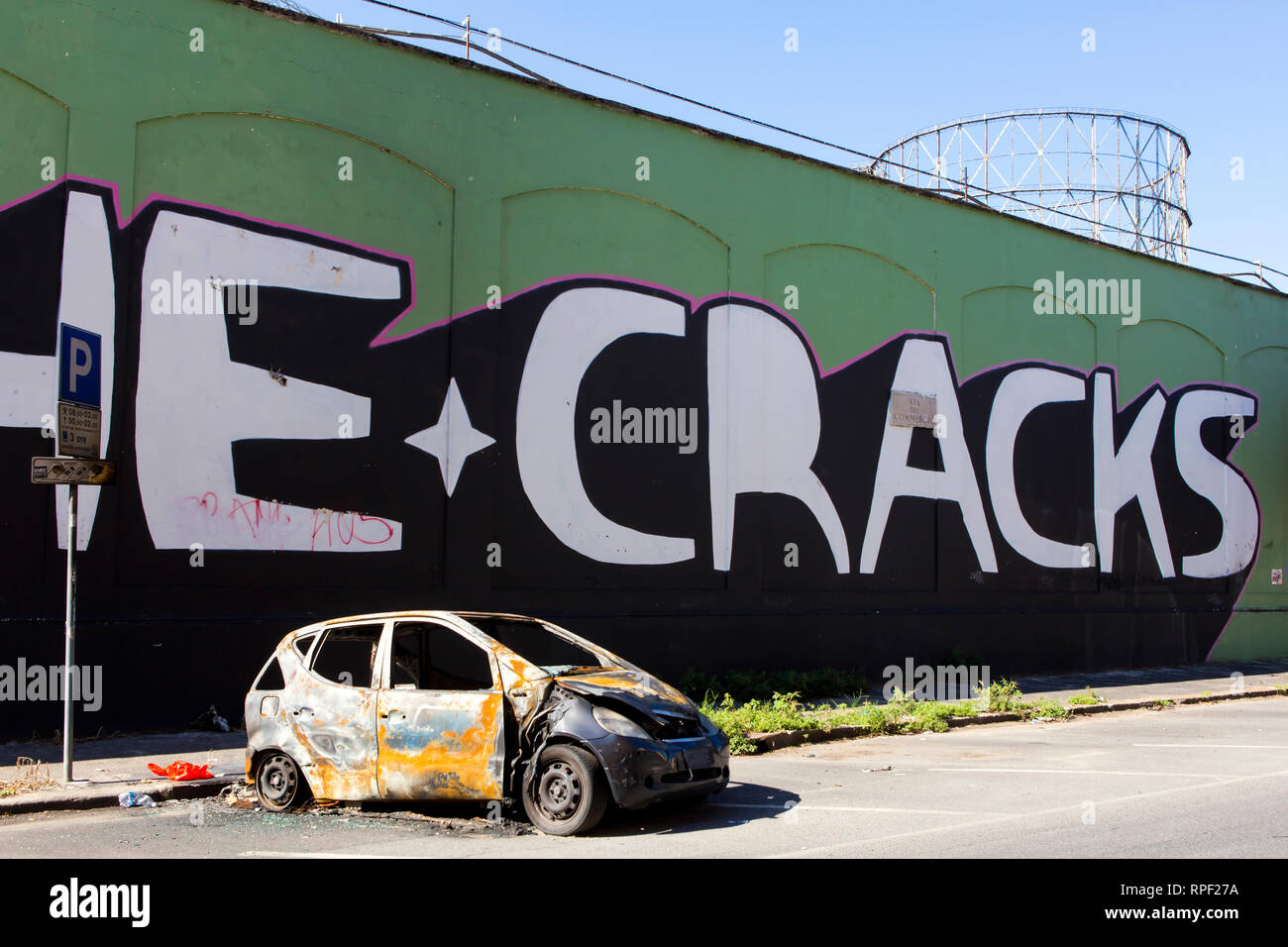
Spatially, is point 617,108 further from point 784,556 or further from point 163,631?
point 163,631

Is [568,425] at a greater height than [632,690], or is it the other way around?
[568,425]

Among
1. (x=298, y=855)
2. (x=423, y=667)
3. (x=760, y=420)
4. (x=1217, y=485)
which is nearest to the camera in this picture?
(x=298, y=855)

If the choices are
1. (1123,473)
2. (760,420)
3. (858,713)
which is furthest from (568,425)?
(1123,473)

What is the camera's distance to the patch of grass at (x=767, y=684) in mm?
14656

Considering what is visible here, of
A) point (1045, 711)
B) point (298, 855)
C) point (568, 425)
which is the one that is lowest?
point (1045, 711)

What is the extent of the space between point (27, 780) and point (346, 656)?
2663 millimetres

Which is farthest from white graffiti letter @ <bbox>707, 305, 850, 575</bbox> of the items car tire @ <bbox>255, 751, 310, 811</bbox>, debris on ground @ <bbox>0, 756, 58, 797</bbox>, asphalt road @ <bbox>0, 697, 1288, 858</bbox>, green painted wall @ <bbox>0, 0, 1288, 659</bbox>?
debris on ground @ <bbox>0, 756, 58, 797</bbox>

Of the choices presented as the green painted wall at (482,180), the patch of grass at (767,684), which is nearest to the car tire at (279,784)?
the green painted wall at (482,180)

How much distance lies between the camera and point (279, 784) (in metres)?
8.42

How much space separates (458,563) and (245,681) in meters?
2.79

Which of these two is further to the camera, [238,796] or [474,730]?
[238,796]

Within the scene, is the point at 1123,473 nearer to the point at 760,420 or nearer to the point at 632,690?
the point at 760,420

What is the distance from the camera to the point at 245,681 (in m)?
12.0
